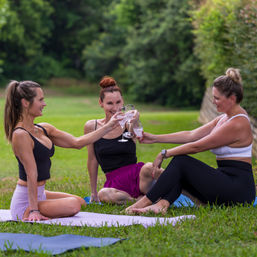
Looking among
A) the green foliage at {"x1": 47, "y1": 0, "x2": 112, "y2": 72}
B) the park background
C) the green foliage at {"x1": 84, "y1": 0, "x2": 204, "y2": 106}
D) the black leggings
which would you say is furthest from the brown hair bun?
the green foliage at {"x1": 47, "y1": 0, "x2": 112, "y2": 72}

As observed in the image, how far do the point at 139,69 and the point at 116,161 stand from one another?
35366mm

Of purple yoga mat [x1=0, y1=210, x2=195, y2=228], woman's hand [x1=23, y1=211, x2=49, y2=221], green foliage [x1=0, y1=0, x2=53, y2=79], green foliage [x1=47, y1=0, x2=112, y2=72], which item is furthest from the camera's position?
green foliage [x1=47, y1=0, x2=112, y2=72]

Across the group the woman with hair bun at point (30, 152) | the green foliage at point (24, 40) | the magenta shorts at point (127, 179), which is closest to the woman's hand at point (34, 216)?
the woman with hair bun at point (30, 152)

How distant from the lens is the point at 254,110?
10.5 metres

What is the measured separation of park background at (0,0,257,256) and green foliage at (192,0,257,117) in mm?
32

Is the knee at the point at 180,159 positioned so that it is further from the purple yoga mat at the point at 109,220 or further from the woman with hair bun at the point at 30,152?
the woman with hair bun at the point at 30,152

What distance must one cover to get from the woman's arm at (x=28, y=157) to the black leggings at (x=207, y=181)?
4.21 feet

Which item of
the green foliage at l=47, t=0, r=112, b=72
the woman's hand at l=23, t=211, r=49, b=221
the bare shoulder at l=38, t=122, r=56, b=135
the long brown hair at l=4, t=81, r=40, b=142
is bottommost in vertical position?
the woman's hand at l=23, t=211, r=49, b=221

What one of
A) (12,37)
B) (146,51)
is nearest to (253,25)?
(146,51)

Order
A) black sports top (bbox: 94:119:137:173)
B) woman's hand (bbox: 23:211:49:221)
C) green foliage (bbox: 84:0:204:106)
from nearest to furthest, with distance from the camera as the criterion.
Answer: woman's hand (bbox: 23:211:49:221), black sports top (bbox: 94:119:137:173), green foliage (bbox: 84:0:204:106)

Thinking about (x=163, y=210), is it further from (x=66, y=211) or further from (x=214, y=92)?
(x=214, y=92)

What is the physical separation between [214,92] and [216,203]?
1.25 meters

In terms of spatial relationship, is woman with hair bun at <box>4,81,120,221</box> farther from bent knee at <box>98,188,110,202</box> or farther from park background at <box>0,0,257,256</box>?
bent knee at <box>98,188,110,202</box>

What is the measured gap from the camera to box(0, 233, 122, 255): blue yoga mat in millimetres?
4086
